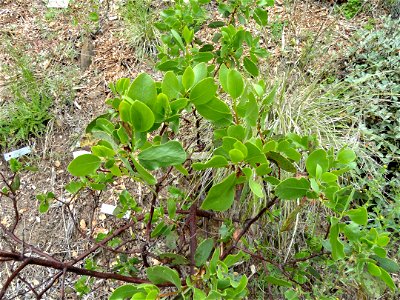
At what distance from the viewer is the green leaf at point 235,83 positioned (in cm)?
77

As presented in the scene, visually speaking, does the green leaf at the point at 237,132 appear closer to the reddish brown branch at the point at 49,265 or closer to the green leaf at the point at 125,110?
the green leaf at the point at 125,110

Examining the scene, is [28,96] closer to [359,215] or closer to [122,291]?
[122,291]

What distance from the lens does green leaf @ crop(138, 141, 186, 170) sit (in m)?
0.66

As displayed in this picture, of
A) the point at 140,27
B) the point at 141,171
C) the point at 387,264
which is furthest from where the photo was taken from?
the point at 140,27

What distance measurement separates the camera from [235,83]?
2.56ft

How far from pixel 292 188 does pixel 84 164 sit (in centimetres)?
37

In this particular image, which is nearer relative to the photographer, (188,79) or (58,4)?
(188,79)

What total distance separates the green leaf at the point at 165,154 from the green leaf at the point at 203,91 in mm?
115

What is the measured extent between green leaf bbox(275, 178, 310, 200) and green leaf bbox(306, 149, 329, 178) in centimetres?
3

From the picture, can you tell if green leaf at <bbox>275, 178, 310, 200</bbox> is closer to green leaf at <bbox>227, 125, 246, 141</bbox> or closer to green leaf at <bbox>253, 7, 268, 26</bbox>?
green leaf at <bbox>227, 125, 246, 141</bbox>

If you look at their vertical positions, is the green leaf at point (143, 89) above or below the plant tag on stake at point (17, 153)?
above

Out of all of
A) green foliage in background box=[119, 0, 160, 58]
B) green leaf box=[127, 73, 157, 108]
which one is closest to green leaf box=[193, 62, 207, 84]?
green leaf box=[127, 73, 157, 108]

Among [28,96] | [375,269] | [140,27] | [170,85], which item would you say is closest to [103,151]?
[170,85]

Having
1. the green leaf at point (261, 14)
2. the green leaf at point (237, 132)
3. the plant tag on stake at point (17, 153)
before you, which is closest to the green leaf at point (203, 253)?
the green leaf at point (237, 132)
